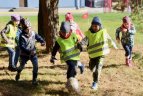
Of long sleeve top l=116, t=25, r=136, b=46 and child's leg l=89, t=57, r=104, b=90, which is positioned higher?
long sleeve top l=116, t=25, r=136, b=46

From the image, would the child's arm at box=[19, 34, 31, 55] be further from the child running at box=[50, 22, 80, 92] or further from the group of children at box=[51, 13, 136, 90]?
the child running at box=[50, 22, 80, 92]

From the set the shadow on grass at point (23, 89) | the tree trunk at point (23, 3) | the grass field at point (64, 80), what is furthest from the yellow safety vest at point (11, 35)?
the tree trunk at point (23, 3)

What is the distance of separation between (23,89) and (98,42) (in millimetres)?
2047

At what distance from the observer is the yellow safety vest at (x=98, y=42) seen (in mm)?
10383

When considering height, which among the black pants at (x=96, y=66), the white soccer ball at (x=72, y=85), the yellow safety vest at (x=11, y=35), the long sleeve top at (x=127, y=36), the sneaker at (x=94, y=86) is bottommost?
the sneaker at (x=94, y=86)

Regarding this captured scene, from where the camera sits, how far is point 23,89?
32.9 ft

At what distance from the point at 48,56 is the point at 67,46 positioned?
188 inches

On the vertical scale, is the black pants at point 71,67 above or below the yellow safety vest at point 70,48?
below

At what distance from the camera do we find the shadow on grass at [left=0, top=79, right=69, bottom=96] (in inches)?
382

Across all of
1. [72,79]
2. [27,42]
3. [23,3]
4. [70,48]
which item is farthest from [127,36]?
[23,3]

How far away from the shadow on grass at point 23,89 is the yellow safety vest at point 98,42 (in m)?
1.22

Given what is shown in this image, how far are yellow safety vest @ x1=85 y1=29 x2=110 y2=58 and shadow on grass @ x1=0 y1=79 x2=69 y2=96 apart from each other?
1.22m

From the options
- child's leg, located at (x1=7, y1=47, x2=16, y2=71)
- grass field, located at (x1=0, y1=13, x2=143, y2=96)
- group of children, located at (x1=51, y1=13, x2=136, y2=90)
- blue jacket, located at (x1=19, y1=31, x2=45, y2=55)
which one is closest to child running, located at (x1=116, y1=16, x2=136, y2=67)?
grass field, located at (x1=0, y1=13, x2=143, y2=96)

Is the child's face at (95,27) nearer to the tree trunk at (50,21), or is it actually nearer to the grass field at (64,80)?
the grass field at (64,80)
